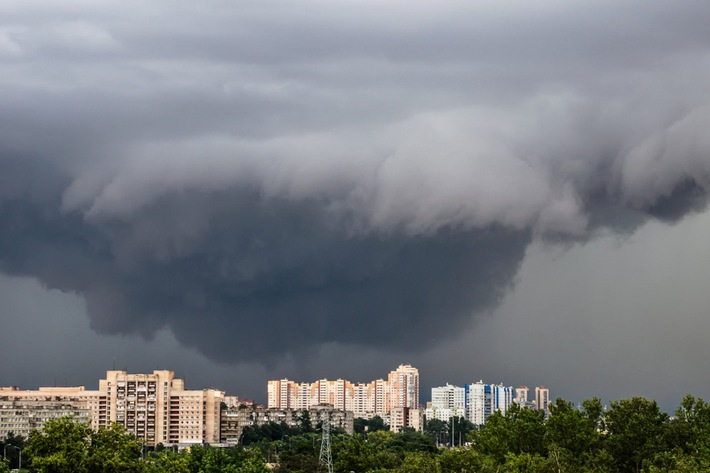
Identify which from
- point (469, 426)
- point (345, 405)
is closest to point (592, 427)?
point (469, 426)

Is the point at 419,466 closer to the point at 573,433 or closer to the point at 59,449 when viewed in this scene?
the point at 573,433

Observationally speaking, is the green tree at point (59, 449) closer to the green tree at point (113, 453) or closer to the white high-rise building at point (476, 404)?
the green tree at point (113, 453)

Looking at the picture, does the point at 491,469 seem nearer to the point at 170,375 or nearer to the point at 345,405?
the point at 170,375

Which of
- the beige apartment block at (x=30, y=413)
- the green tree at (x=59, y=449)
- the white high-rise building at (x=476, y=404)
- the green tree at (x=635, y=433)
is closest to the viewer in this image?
the green tree at (x=59, y=449)

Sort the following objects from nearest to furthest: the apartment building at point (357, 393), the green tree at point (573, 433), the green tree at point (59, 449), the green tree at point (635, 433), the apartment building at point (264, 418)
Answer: the green tree at point (59, 449) → the green tree at point (635, 433) → the green tree at point (573, 433) → the apartment building at point (264, 418) → the apartment building at point (357, 393)

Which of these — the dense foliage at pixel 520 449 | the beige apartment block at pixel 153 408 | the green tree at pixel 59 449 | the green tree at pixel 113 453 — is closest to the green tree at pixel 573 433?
the dense foliage at pixel 520 449

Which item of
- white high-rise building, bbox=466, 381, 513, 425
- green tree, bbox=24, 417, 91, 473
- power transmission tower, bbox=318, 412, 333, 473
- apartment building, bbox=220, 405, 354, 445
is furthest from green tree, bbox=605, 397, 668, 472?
white high-rise building, bbox=466, 381, 513, 425

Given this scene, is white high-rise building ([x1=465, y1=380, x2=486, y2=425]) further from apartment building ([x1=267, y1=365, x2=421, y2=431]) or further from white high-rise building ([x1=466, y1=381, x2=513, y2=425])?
apartment building ([x1=267, y1=365, x2=421, y2=431])

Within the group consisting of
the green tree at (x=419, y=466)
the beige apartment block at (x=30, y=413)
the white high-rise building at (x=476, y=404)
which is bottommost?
the green tree at (x=419, y=466)

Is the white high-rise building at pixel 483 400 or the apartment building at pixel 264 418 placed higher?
the white high-rise building at pixel 483 400
